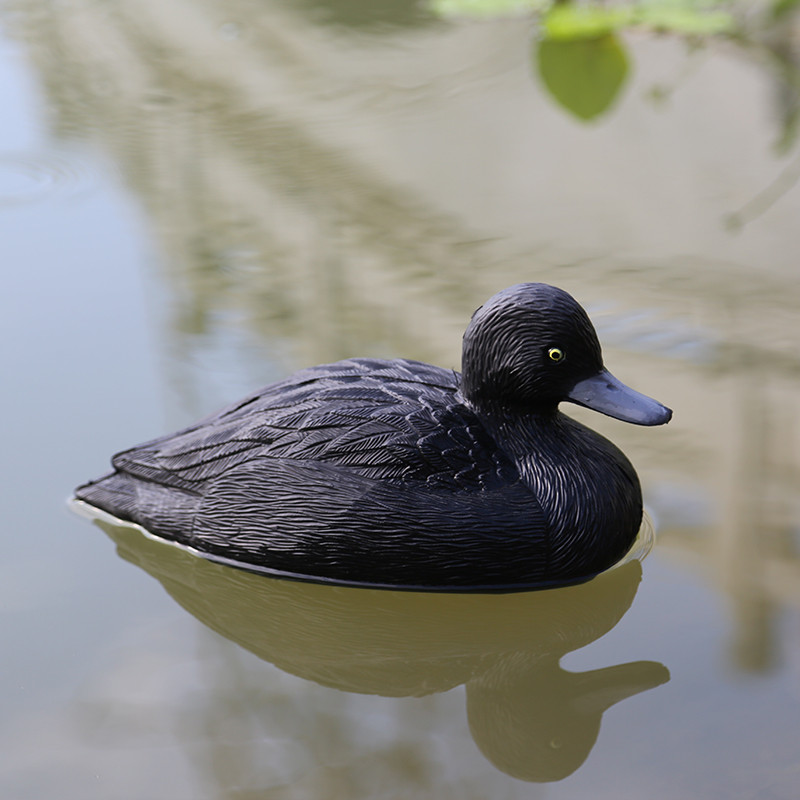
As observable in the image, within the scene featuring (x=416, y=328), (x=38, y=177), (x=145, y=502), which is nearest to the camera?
(x=145, y=502)

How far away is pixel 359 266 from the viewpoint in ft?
19.3

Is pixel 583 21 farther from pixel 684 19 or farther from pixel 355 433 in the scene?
pixel 355 433

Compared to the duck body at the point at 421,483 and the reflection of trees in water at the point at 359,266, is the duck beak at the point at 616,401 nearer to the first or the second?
the duck body at the point at 421,483

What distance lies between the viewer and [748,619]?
11.6 feet

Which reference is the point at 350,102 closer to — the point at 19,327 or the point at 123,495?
the point at 19,327

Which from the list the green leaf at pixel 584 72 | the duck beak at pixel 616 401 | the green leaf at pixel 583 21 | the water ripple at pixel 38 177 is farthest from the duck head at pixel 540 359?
the green leaf at pixel 583 21

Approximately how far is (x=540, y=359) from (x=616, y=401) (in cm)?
27

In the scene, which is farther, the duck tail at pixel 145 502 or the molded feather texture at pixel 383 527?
the duck tail at pixel 145 502

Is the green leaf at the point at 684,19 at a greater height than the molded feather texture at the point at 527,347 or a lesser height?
greater

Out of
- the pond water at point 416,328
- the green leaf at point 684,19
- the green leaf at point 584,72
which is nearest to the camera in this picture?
the pond water at point 416,328

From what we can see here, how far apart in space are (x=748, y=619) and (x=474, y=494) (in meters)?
0.90

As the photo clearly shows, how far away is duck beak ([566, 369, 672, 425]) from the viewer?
11.6 feet

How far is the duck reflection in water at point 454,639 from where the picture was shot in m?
3.25

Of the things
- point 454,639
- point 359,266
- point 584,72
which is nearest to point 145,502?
point 454,639
